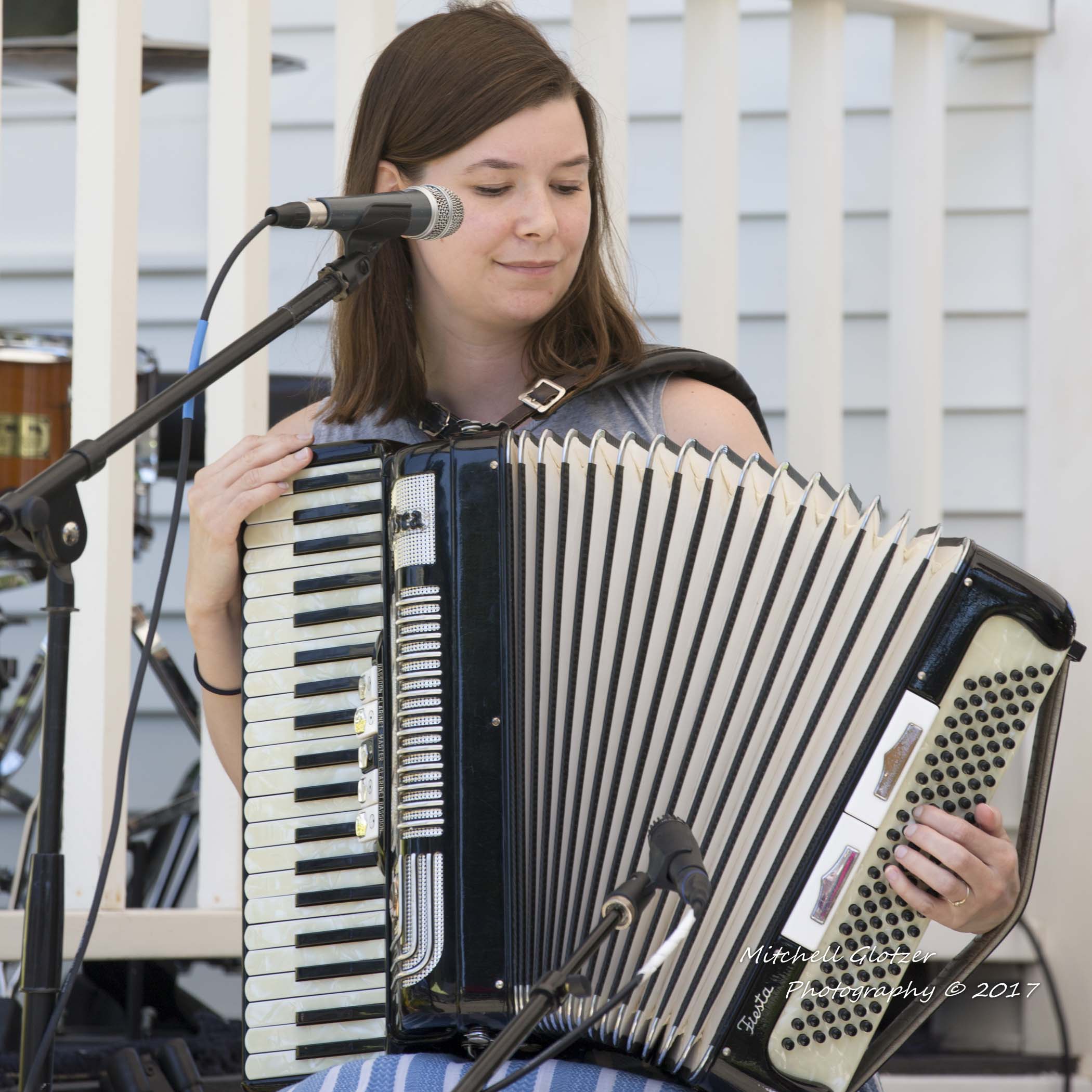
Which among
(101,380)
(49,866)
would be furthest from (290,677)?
(101,380)

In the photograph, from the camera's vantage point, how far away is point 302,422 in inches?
76.2

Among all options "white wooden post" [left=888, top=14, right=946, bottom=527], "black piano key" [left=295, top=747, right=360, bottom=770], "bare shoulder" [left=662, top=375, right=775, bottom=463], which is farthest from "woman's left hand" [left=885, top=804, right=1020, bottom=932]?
"white wooden post" [left=888, top=14, right=946, bottom=527]

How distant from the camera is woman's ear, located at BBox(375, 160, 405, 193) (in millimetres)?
1752

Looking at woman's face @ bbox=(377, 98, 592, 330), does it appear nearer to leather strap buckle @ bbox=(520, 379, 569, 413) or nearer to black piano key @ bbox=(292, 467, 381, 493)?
leather strap buckle @ bbox=(520, 379, 569, 413)

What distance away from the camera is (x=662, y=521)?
1365 mm

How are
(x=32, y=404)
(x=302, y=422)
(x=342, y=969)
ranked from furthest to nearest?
(x=32, y=404), (x=302, y=422), (x=342, y=969)

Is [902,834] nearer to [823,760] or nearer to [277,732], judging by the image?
[823,760]

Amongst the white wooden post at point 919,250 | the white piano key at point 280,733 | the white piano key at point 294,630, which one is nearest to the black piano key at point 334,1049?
the white piano key at point 280,733

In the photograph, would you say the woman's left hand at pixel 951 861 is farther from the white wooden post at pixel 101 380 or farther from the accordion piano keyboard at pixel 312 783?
the white wooden post at pixel 101 380

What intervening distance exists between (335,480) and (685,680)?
443 mm

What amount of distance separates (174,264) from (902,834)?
277cm

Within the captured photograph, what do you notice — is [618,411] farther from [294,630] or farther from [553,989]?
[553,989]

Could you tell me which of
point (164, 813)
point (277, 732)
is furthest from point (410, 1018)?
point (164, 813)

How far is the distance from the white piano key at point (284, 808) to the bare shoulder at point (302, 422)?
21.9 inches
